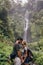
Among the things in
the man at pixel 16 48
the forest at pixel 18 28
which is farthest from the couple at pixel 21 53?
the forest at pixel 18 28

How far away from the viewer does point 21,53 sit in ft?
Result: 27.5

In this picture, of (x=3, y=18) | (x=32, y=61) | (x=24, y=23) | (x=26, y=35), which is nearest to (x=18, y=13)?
(x=24, y=23)

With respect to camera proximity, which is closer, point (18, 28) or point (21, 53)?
point (21, 53)

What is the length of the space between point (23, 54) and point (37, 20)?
16323mm

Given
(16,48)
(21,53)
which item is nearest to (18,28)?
(21,53)

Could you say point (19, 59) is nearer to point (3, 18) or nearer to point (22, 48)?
point (22, 48)

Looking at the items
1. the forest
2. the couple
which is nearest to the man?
the couple

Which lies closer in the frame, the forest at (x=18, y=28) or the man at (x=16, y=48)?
the man at (x=16, y=48)

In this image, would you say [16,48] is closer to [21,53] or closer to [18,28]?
[21,53]

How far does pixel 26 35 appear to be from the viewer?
2661 centimetres

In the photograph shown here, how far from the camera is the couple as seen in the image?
323 inches

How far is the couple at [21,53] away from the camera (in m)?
8.20

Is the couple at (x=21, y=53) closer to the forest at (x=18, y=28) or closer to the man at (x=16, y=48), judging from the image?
the man at (x=16, y=48)

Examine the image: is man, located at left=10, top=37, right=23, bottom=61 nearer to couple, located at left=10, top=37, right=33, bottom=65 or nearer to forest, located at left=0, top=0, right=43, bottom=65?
couple, located at left=10, top=37, right=33, bottom=65
